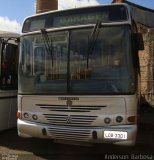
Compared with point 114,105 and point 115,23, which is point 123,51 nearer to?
point 115,23

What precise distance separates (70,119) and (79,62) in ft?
3.82

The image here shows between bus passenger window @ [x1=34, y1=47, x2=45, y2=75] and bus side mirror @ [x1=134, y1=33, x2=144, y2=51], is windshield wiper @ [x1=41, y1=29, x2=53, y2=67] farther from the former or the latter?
bus side mirror @ [x1=134, y1=33, x2=144, y2=51]

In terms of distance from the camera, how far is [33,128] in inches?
289

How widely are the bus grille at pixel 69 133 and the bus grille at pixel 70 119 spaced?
0.13m

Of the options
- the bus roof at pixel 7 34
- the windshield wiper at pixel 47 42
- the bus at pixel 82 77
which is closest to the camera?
the bus at pixel 82 77

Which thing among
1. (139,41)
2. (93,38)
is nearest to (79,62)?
(93,38)

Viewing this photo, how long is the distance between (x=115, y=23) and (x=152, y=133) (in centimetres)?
443

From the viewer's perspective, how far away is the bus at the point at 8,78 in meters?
8.84

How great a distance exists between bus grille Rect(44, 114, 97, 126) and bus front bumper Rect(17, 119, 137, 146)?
10 centimetres

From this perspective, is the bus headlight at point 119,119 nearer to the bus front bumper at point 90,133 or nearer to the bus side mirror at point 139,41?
the bus front bumper at point 90,133

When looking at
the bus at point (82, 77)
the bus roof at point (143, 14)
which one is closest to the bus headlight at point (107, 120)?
the bus at point (82, 77)

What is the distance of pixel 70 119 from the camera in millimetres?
7012

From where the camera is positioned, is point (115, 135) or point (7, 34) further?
point (7, 34)

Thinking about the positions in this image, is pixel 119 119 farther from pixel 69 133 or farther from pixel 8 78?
pixel 8 78
